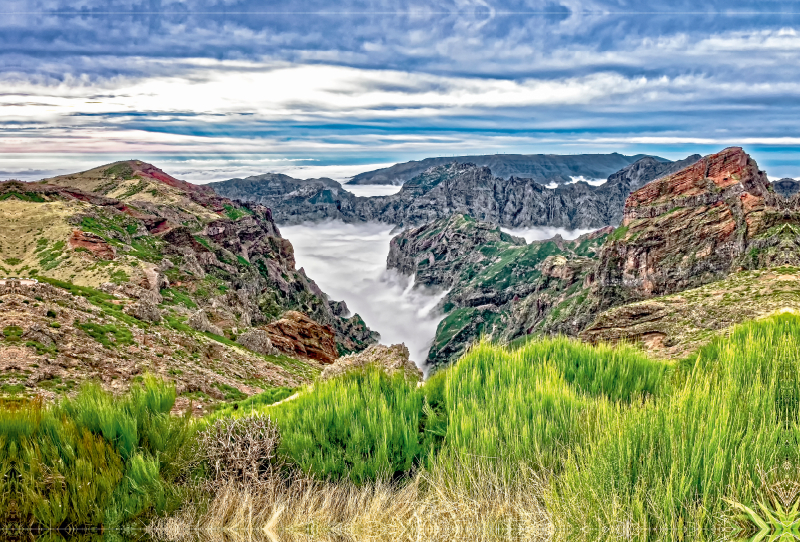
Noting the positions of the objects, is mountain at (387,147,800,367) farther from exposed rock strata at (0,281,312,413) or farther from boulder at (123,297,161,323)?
boulder at (123,297,161,323)

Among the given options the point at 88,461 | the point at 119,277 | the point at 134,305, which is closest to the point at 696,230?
the point at 119,277

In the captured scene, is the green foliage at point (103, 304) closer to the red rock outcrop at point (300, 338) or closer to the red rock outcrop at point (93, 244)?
the red rock outcrop at point (300, 338)

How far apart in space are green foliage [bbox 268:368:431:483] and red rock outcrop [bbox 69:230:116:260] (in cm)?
6612

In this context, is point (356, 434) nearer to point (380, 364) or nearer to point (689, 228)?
point (380, 364)

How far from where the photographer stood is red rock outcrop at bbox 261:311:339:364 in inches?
2429

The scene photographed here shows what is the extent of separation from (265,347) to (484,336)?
45819mm

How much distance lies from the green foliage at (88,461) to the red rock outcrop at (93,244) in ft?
214

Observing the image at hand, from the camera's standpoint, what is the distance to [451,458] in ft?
19.2

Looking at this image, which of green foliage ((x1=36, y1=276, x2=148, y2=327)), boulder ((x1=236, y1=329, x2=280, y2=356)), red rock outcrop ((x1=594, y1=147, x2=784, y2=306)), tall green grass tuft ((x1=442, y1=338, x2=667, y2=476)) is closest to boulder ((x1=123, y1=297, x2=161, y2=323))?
green foliage ((x1=36, y1=276, x2=148, y2=327))

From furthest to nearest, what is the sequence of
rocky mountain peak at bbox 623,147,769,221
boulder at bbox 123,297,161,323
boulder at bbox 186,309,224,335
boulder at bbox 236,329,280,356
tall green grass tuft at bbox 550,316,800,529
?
rocky mountain peak at bbox 623,147,769,221 < boulder at bbox 236,329,280,356 < boulder at bbox 186,309,224,335 < boulder at bbox 123,297,161,323 < tall green grass tuft at bbox 550,316,800,529

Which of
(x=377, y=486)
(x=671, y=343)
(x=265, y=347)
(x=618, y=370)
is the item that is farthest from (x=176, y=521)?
(x=265, y=347)

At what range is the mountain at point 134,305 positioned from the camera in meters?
26.3

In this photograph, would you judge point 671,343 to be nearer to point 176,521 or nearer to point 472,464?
point 472,464

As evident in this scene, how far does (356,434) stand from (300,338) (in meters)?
62.7
